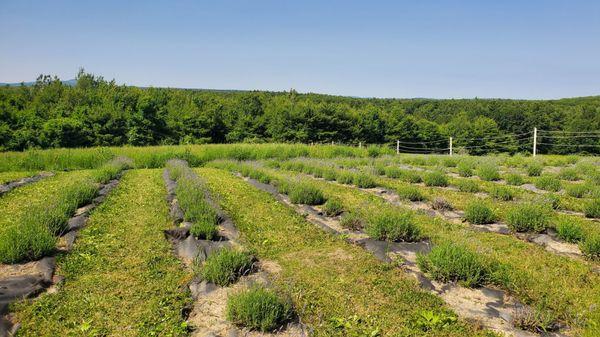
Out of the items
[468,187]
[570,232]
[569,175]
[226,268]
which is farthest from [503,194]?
[226,268]

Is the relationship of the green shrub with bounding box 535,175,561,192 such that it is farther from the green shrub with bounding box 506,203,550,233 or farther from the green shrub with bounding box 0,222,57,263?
the green shrub with bounding box 0,222,57,263

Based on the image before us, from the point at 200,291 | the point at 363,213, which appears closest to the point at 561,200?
the point at 363,213

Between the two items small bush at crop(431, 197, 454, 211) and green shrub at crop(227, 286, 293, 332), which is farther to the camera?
small bush at crop(431, 197, 454, 211)

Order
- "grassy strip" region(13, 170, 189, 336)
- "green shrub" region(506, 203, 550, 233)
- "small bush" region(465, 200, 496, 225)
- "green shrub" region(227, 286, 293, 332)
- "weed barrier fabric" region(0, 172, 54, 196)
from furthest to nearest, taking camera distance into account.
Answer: "weed barrier fabric" region(0, 172, 54, 196) → "small bush" region(465, 200, 496, 225) → "green shrub" region(506, 203, 550, 233) → "grassy strip" region(13, 170, 189, 336) → "green shrub" region(227, 286, 293, 332)

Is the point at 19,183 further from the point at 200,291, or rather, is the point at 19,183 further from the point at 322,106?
the point at 322,106

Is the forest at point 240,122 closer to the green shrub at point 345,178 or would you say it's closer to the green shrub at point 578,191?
the green shrub at point 345,178

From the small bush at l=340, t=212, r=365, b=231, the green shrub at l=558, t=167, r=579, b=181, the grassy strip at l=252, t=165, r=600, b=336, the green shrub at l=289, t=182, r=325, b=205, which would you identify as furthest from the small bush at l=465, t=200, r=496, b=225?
the green shrub at l=558, t=167, r=579, b=181

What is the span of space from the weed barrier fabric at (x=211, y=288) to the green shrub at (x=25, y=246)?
5.72 feet

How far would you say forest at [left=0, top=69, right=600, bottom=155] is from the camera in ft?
128

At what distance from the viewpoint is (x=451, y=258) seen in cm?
487

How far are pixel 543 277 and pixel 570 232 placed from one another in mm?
1878

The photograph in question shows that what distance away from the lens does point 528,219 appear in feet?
22.0

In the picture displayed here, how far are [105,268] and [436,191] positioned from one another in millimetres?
8315

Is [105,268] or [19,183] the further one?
[19,183]
